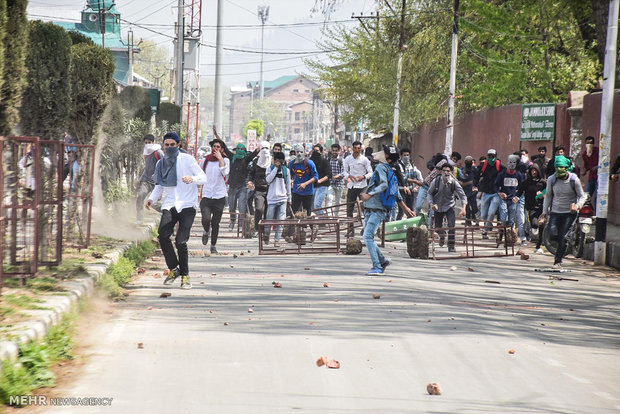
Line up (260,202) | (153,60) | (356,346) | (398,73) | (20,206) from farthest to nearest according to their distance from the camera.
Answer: (153,60) < (398,73) < (260,202) < (20,206) < (356,346)

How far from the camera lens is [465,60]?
3425cm

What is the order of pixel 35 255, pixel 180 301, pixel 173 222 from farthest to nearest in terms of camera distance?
pixel 173 222
pixel 180 301
pixel 35 255

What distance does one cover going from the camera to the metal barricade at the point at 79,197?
526 inches

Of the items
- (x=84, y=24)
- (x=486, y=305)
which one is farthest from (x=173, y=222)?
(x=84, y=24)

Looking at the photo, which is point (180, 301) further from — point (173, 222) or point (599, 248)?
point (599, 248)

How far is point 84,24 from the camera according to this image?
232ft

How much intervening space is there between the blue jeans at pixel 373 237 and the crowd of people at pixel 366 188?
1 cm

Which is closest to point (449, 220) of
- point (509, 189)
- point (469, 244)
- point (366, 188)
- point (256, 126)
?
point (469, 244)

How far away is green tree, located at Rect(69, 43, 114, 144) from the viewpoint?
15703 millimetres

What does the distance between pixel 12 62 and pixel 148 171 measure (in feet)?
27.6

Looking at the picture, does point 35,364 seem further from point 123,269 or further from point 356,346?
point 123,269

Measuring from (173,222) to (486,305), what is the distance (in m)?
4.07

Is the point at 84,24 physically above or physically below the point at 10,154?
above

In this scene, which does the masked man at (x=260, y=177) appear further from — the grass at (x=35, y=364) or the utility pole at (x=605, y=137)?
the grass at (x=35, y=364)
